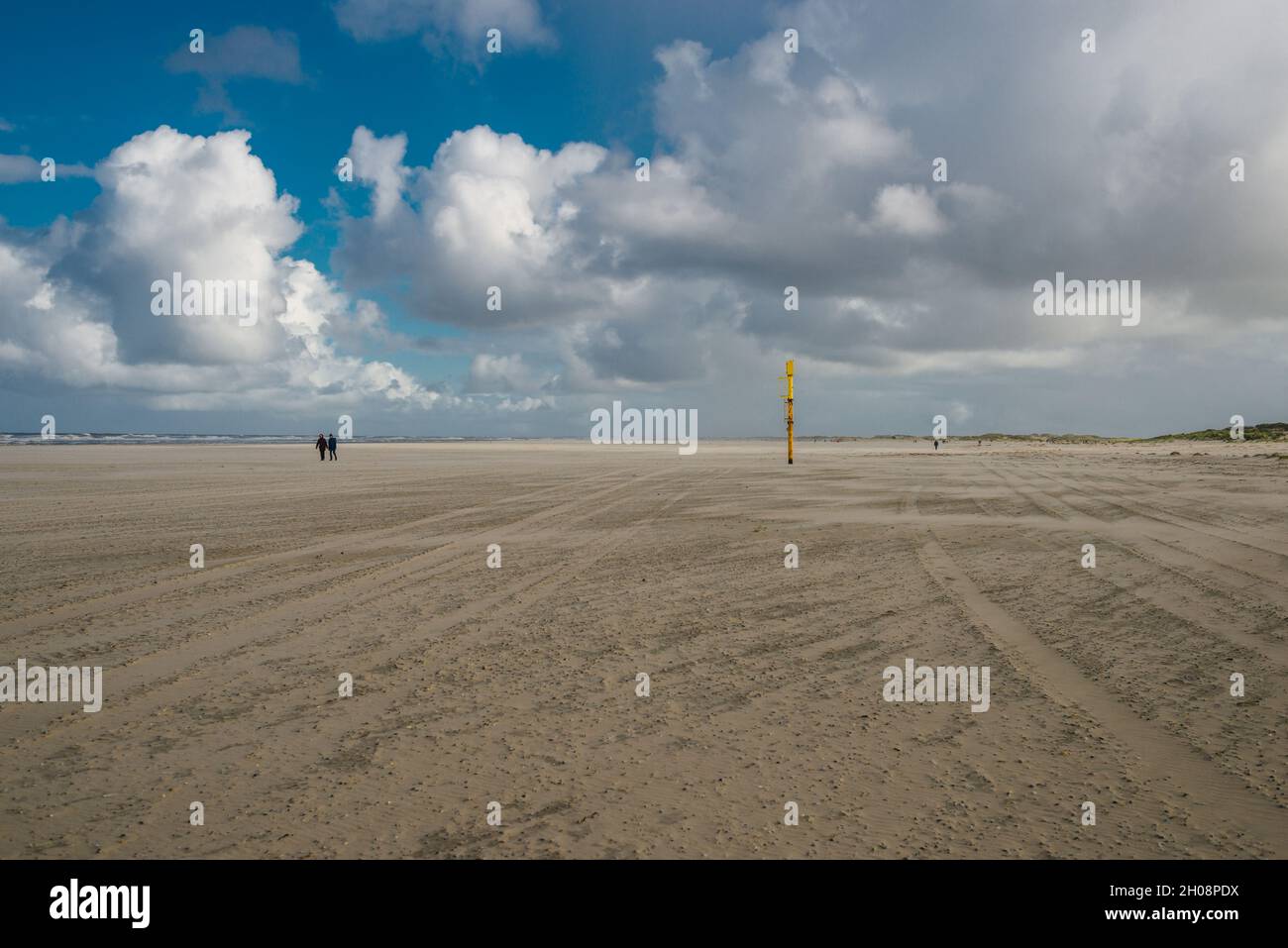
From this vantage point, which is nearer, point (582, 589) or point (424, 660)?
point (424, 660)

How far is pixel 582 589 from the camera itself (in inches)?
392

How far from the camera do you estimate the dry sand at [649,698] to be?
3955mm

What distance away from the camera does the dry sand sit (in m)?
3.96

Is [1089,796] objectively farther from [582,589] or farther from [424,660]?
[582,589]

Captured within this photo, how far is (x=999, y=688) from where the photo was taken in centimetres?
608

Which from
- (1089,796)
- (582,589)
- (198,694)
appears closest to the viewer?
(1089,796)

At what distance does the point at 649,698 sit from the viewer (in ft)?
19.3
